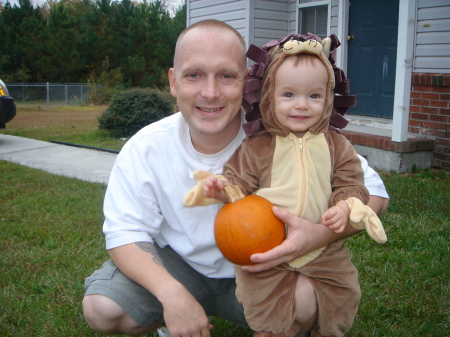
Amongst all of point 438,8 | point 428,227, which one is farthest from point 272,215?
point 438,8

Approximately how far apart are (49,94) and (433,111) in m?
18.6

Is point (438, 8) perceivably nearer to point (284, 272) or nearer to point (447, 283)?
point (447, 283)

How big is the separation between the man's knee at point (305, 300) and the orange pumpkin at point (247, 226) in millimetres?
208

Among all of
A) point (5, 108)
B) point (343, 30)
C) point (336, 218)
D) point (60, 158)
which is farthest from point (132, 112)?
point (336, 218)

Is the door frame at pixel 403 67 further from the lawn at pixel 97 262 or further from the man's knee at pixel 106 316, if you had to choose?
the man's knee at pixel 106 316

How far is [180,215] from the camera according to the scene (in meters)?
2.31

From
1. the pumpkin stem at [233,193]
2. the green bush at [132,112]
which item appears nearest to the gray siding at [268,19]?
the green bush at [132,112]

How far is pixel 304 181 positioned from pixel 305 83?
40cm

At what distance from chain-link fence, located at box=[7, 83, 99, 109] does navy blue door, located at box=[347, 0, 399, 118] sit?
52.0 feet

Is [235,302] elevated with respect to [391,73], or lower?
lower

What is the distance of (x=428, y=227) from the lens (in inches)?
160

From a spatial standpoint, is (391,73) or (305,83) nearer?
(305,83)

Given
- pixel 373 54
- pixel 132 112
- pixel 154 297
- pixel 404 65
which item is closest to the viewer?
pixel 154 297

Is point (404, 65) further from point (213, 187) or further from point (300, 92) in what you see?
point (213, 187)
